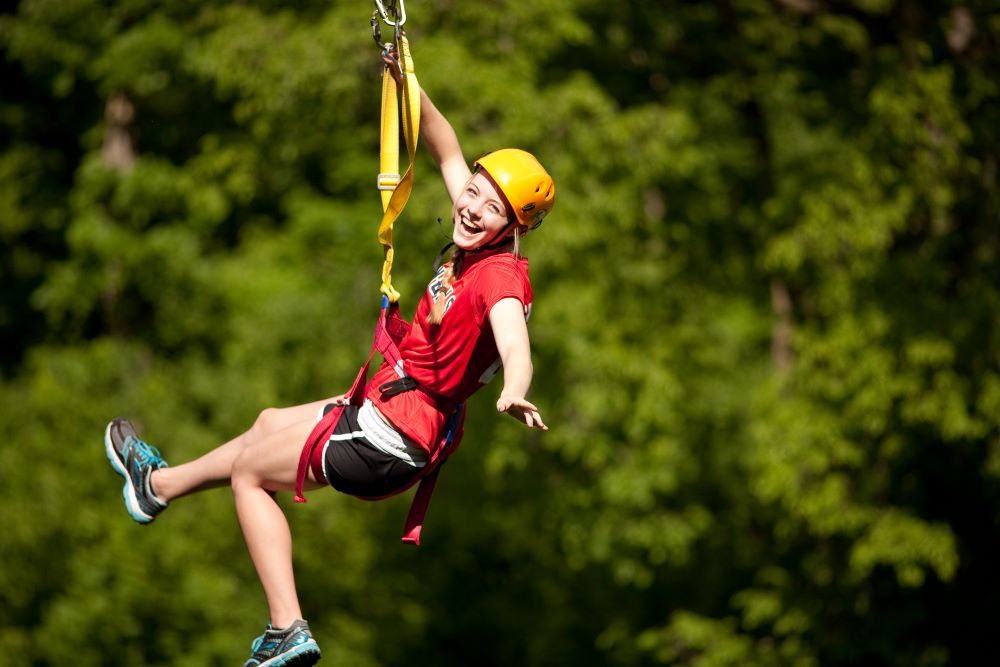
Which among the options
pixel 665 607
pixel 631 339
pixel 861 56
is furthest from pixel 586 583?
pixel 861 56

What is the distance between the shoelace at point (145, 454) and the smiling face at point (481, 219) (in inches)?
49.9

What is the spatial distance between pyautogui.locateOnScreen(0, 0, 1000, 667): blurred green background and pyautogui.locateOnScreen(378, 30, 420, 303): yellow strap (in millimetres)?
4865

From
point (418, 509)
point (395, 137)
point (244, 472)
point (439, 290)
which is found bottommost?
point (418, 509)

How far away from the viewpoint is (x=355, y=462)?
12.9ft

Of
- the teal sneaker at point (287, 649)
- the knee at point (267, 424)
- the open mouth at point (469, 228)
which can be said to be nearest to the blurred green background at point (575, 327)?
the knee at point (267, 424)

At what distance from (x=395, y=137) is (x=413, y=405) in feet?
2.61

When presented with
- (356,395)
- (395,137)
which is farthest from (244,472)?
(395,137)

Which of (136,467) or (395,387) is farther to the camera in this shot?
(136,467)

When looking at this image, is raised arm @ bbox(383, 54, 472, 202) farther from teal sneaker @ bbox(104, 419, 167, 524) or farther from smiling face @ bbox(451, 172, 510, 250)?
teal sneaker @ bbox(104, 419, 167, 524)

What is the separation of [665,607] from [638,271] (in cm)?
361

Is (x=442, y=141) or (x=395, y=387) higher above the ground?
(x=442, y=141)

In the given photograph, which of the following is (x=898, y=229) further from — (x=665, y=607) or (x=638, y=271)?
(x=665, y=607)

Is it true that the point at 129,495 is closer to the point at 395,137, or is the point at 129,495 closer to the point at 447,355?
the point at 447,355

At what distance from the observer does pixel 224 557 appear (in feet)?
38.8
